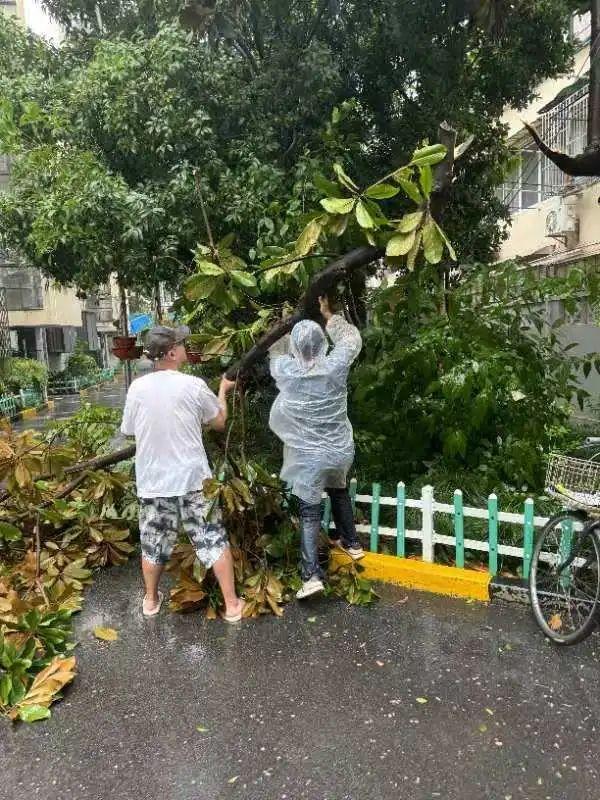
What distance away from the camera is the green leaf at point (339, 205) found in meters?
3.09

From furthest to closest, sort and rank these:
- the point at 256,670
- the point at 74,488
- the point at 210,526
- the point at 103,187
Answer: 1. the point at 103,187
2. the point at 74,488
3. the point at 210,526
4. the point at 256,670

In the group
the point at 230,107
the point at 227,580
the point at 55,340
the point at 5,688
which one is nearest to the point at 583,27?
the point at 230,107

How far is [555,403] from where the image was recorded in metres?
5.05

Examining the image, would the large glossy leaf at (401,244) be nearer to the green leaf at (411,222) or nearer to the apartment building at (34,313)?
the green leaf at (411,222)

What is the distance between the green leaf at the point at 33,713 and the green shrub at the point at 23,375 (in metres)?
17.9

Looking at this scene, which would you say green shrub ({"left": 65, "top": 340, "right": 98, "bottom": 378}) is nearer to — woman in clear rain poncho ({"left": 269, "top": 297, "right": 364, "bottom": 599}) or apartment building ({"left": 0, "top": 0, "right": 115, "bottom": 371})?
apartment building ({"left": 0, "top": 0, "right": 115, "bottom": 371})

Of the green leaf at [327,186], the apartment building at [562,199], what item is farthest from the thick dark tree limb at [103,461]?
the apartment building at [562,199]

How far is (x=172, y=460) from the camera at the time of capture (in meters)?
3.60

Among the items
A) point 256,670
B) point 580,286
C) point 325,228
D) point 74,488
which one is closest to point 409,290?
point 325,228

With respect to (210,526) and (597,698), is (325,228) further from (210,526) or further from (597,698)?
(597,698)

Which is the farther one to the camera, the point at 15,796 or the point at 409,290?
the point at 409,290

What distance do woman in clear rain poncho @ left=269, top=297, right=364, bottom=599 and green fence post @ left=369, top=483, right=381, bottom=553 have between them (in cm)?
47

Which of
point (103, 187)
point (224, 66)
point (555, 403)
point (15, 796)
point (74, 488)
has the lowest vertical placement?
point (15, 796)

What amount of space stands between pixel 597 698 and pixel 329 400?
206 centimetres
